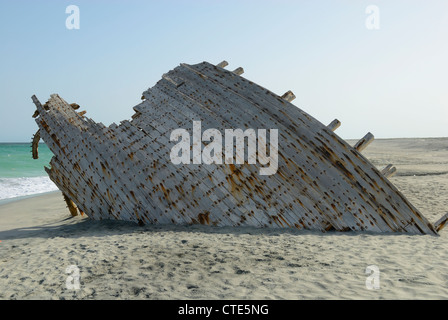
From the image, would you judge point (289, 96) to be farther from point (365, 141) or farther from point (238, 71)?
point (365, 141)

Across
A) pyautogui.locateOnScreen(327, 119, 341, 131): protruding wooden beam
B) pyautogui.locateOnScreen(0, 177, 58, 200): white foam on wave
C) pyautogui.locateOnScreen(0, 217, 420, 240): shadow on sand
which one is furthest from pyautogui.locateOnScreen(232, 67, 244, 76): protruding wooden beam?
pyautogui.locateOnScreen(0, 177, 58, 200): white foam on wave

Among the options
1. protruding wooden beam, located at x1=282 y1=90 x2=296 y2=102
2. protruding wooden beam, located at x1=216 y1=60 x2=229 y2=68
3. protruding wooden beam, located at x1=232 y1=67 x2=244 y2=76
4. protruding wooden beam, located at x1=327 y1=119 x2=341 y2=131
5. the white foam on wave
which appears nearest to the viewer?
protruding wooden beam, located at x1=327 y1=119 x2=341 y2=131

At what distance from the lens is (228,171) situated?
6.84 metres

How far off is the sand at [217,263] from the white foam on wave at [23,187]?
12151mm

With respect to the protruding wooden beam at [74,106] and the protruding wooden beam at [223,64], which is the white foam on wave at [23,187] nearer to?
the protruding wooden beam at [74,106]

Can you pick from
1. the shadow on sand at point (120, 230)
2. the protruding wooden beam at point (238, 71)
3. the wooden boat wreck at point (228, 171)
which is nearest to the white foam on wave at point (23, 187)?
the shadow on sand at point (120, 230)

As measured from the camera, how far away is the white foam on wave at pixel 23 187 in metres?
18.4

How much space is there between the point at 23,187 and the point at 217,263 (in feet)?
60.4

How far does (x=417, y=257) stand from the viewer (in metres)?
5.38

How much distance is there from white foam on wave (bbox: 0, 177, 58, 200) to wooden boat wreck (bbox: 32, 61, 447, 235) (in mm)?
11457

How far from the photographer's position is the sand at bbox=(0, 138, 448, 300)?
172 inches

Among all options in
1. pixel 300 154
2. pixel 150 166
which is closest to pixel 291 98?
pixel 300 154

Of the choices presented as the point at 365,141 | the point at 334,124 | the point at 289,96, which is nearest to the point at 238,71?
the point at 289,96

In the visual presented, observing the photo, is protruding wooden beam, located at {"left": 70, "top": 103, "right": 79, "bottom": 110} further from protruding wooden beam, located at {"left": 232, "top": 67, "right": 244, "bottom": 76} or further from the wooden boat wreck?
protruding wooden beam, located at {"left": 232, "top": 67, "right": 244, "bottom": 76}
